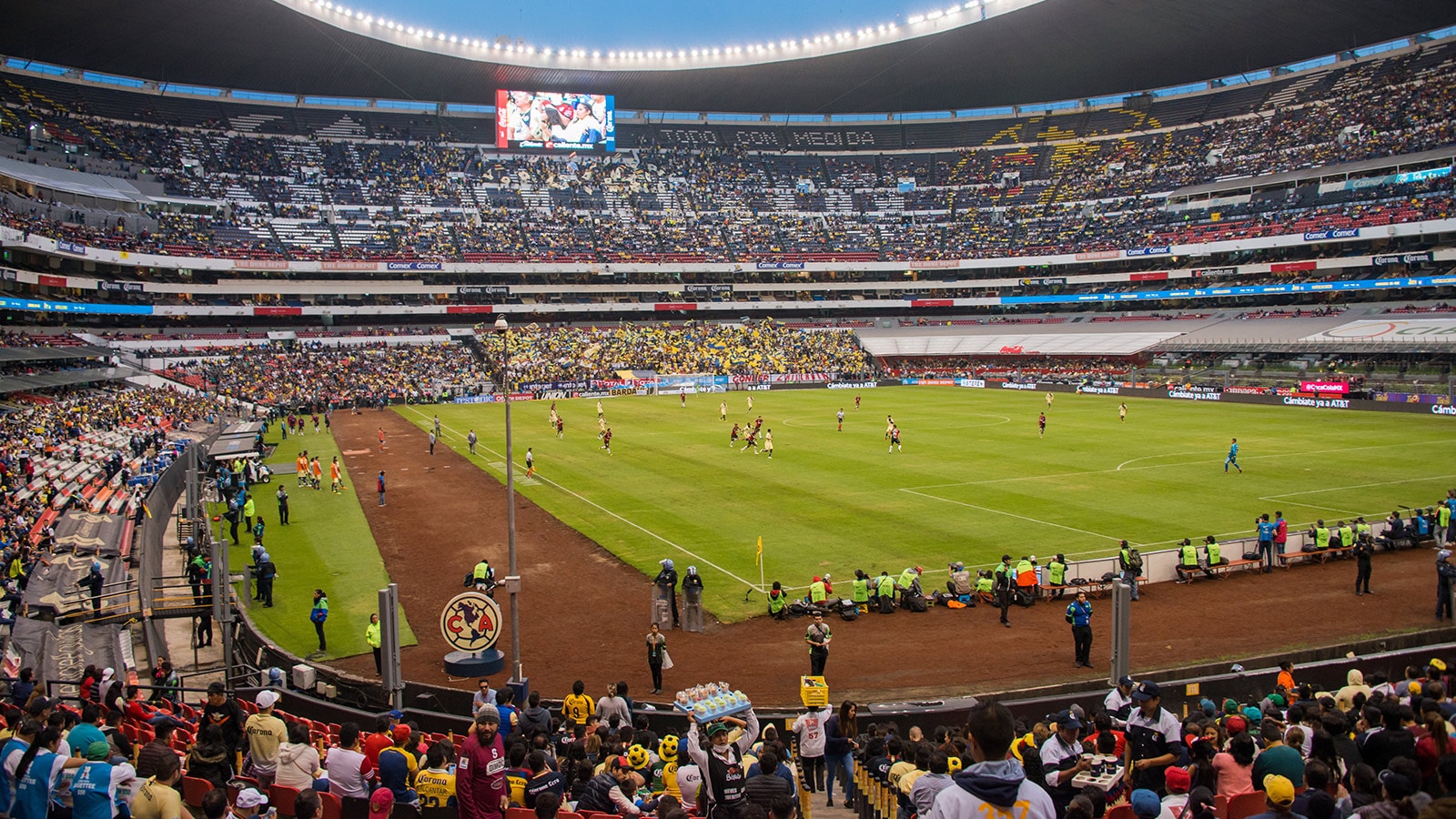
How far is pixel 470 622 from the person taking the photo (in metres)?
15.4

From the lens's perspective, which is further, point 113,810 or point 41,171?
point 41,171

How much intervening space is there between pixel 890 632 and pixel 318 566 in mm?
16281

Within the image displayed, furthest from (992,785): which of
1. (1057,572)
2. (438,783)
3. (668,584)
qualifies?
(1057,572)

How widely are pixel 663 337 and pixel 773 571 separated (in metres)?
72.3

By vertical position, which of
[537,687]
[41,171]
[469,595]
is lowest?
[537,687]

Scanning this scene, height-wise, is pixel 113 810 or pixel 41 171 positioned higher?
pixel 41 171

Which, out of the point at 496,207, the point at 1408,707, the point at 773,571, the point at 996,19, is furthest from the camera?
the point at 496,207

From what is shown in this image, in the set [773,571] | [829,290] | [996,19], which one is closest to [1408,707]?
[773,571]

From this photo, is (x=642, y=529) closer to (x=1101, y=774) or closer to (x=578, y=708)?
(x=578, y=708)

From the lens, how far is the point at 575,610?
2150 cm

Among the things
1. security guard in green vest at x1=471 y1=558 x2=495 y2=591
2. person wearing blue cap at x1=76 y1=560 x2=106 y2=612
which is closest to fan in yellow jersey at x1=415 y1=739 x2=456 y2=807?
security guard in green vest at x1=471 y1=558 x2=495 y2=591

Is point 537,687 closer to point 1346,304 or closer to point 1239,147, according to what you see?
point 1346,304

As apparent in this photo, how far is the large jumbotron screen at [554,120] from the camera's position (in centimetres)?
10206

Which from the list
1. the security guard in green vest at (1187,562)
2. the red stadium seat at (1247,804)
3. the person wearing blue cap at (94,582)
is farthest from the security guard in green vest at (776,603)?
the person wearing blue cap at (94,582)
